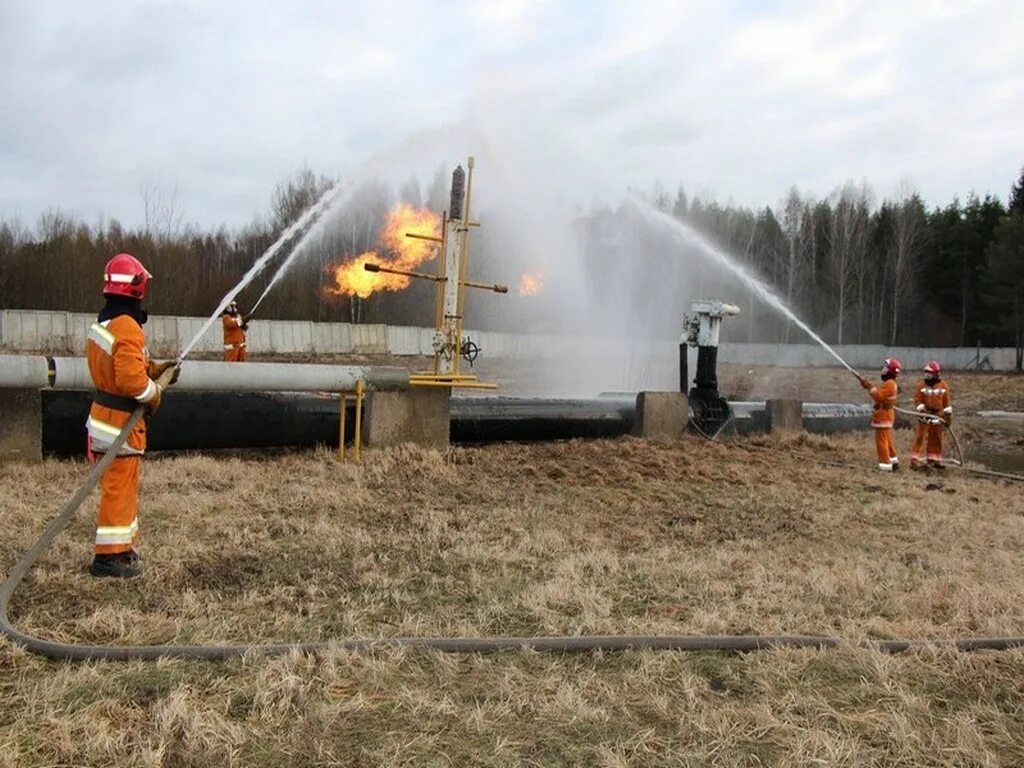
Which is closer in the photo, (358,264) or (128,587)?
(128,587)

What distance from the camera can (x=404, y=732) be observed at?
271 centimetres

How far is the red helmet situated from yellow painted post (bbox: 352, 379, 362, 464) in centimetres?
355

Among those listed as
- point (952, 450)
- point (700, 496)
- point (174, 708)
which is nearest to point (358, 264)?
point (700, 496)

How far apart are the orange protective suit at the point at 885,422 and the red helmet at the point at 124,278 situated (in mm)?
8468

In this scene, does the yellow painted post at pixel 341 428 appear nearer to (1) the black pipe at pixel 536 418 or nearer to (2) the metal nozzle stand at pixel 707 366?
(1) the black pipe at pixel 536 418

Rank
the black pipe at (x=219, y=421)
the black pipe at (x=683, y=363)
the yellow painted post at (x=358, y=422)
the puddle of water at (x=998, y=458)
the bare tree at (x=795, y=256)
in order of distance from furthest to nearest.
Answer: the bare tree at (x=795, y=256) → the black pipe at (x=683, y=363) → the puddle of water at (x=998, y=458) → the yellow painted post at (x=358, y=422) → the black pipe at (x=219, y=421)

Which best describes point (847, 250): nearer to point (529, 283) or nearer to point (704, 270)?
point (704, 270)

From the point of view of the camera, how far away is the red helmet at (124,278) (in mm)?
4609

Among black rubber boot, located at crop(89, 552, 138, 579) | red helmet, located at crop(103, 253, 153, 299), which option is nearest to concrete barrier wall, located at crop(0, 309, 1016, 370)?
red helmet, located at crop(103, 253, 153, 299)

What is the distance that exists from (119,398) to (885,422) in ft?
28.8

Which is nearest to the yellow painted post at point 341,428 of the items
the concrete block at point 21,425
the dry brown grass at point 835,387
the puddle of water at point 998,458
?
the concrete block at point 21,425

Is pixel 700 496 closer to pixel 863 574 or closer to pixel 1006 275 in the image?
pixel 863 574

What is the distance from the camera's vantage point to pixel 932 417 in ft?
34.2

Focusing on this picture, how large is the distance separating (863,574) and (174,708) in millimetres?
3648
